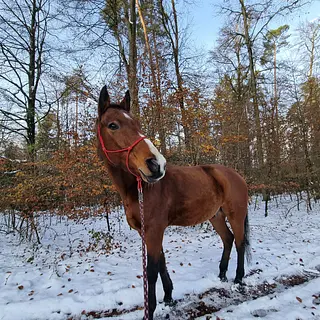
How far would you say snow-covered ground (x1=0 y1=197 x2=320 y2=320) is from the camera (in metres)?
2.35

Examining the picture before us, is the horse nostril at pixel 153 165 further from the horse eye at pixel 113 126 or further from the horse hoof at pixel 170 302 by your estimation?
the horse hoof at pixel 170 302

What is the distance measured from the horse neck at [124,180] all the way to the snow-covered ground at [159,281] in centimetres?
139

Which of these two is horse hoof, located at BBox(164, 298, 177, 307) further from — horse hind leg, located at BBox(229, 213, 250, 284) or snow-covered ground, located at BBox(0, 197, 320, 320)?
horse hind leg, located at BBox(229, 213, 250, 284)

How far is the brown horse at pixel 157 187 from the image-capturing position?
178 centimetres


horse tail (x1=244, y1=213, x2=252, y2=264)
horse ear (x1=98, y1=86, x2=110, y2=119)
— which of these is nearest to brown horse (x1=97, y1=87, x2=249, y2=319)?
horse ear (x1=98, y1=86, x2=110, y2=119)

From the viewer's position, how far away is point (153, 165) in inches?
64.2

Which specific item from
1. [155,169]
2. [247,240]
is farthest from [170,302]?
[155,169]

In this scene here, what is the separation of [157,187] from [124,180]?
1.16ft

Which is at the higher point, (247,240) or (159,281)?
(247,240)

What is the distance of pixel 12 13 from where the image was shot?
988 cm

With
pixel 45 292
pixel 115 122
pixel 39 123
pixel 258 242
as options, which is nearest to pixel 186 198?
pixel 115 122

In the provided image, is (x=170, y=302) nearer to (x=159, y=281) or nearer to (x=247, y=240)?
(x=159, y=281)

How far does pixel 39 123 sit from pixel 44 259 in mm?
7808

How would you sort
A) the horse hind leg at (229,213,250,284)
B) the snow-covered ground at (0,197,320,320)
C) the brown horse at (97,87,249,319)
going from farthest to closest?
the horse hind leg at (229,213,250,284), the snow-covered ground at (0,197,320,320), the brown horse at (97,87,249,319)
